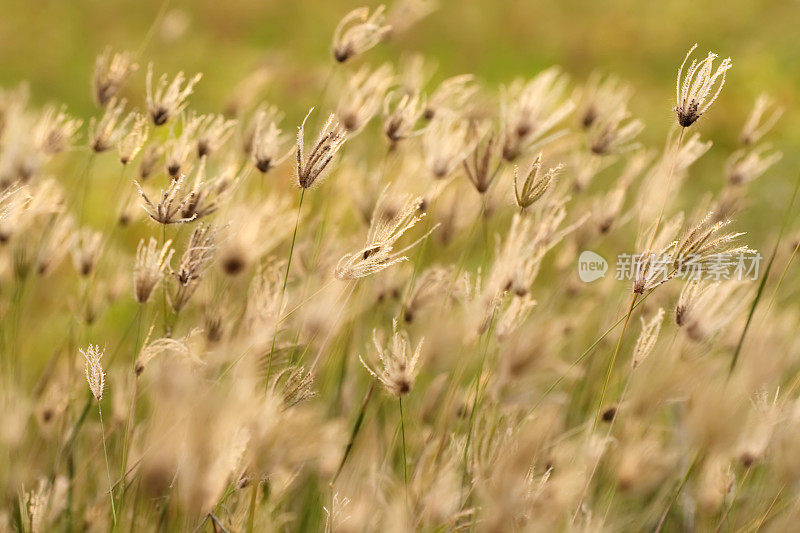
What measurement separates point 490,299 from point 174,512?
1.33ft

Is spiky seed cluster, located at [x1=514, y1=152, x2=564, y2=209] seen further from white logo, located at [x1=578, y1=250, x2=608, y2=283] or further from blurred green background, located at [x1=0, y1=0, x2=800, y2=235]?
blurred green background, located at [x1=0, y1=0, x2=800, y2=235]

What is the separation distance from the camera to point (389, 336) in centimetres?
98

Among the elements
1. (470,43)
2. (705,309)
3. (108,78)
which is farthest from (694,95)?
(470,43)

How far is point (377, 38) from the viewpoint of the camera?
1.02 meters

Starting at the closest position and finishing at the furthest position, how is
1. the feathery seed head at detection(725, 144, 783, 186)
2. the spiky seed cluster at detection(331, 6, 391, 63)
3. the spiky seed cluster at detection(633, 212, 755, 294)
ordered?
the spiky seed cluster at detection(633, 212, 755, 294)
the spiky seed cluster at detection(331, 6, 391, 63)
the feathery seed head at detection(725, 144, 783, 186)

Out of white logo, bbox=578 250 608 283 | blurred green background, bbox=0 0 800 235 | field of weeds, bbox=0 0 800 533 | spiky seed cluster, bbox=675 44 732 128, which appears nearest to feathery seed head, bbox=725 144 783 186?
field of weeds, bbox=0 0 800 533

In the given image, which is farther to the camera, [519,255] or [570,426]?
[570,426]

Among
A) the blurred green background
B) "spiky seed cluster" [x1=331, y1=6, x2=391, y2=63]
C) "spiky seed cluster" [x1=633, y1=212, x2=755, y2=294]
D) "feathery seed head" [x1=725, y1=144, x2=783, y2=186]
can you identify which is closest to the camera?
"spiky seed cluster" [x1=633, y1=212, x2=755, y2=294]

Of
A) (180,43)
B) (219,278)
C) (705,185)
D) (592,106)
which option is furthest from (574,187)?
(180,43)

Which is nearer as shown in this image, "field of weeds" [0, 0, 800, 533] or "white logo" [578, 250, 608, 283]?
"field of weeds" [0, 0, 800, 533]

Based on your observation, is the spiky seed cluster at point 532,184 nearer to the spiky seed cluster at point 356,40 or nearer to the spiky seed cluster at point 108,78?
the spiky seed cluster at point 356,40

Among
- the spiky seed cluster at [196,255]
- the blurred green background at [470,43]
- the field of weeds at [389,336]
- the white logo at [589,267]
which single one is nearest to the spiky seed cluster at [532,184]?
the field of weeds at [389,336]

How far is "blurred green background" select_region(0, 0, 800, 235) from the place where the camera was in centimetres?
329

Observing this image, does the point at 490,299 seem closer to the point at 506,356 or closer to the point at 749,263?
the point at 506,356
